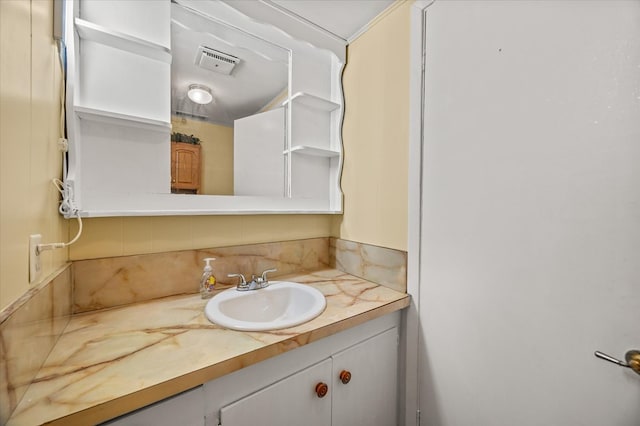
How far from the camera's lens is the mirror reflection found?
109 centimetres

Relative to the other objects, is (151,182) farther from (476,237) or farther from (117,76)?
(476,237)

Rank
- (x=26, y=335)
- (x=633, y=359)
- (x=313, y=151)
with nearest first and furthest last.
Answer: (x=26, y=335) → (x=633, y=359) → (x=313, y=151)

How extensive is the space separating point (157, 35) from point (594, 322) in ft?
5.81

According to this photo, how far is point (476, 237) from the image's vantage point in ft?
3.11

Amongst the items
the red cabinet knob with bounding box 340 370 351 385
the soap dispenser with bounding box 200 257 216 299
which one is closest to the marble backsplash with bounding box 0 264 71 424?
the soap dispenser with bounding box 200 257 216 299

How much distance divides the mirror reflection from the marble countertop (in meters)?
0.52

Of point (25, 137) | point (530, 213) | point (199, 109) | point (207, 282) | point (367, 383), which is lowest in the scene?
point (367, 383)

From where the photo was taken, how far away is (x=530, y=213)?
0.81 m

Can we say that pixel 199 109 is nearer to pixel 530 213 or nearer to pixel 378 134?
pixel 378 134

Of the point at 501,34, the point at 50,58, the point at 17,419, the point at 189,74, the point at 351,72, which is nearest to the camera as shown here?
the point at 17,419

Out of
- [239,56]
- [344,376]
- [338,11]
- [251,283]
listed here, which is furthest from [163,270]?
[338,11]

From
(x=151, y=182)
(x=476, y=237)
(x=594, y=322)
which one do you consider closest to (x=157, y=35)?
(x=151, y=182)

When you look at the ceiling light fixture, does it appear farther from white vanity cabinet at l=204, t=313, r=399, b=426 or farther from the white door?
white vanity cabinet at l=204, t=313, r=399, b=426

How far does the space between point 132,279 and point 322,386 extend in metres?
0.82
